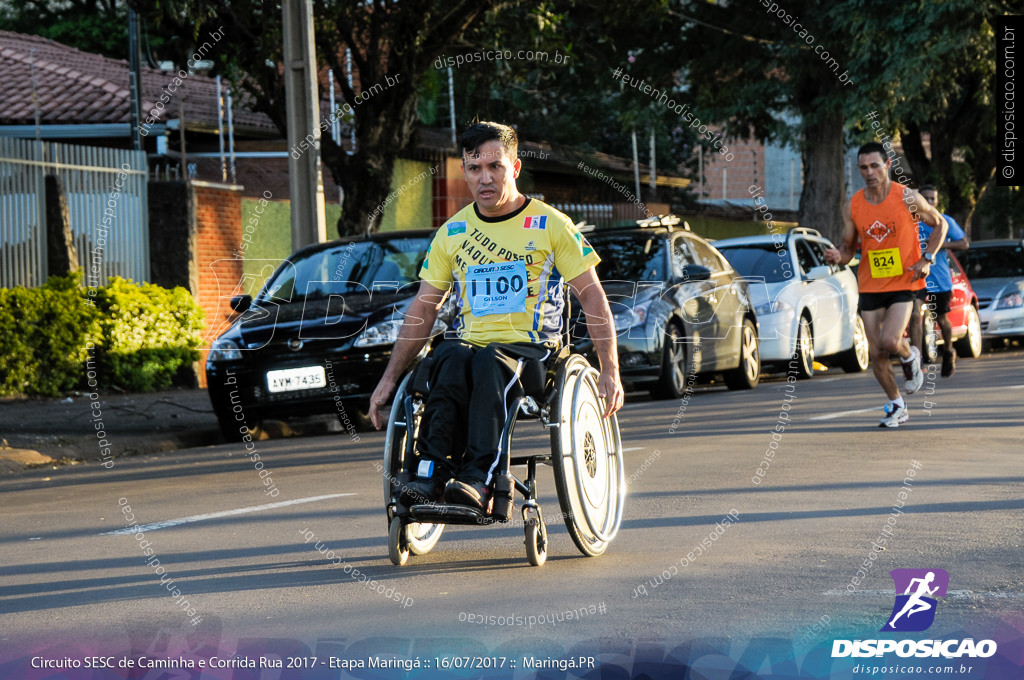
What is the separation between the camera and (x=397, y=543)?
20.1 feet

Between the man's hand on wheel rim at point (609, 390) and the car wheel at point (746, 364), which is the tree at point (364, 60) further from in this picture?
the man's hand on wheel rim at point (609, 390)

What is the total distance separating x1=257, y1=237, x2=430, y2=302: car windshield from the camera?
42.0 feet

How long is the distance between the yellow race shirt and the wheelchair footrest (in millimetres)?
804

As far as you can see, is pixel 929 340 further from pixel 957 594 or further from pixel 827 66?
pixel 957 594

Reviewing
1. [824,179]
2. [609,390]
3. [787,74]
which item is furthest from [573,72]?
[609,390]

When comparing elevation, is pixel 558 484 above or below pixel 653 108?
below

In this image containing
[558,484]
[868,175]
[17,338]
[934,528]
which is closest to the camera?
[558,484]

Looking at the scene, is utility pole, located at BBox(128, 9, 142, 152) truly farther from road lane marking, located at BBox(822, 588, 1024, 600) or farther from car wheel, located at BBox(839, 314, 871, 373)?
road lane marking, located at BBox(822, 588, 1024, 600)

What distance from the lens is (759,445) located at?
33.7 ft

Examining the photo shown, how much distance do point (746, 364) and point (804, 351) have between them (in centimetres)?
174

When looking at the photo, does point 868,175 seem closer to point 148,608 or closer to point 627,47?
point 148,608

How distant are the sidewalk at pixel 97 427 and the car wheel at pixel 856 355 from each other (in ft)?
26.8

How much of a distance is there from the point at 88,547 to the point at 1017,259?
19.3m

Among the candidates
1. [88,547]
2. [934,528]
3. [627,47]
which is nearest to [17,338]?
[88,547]
